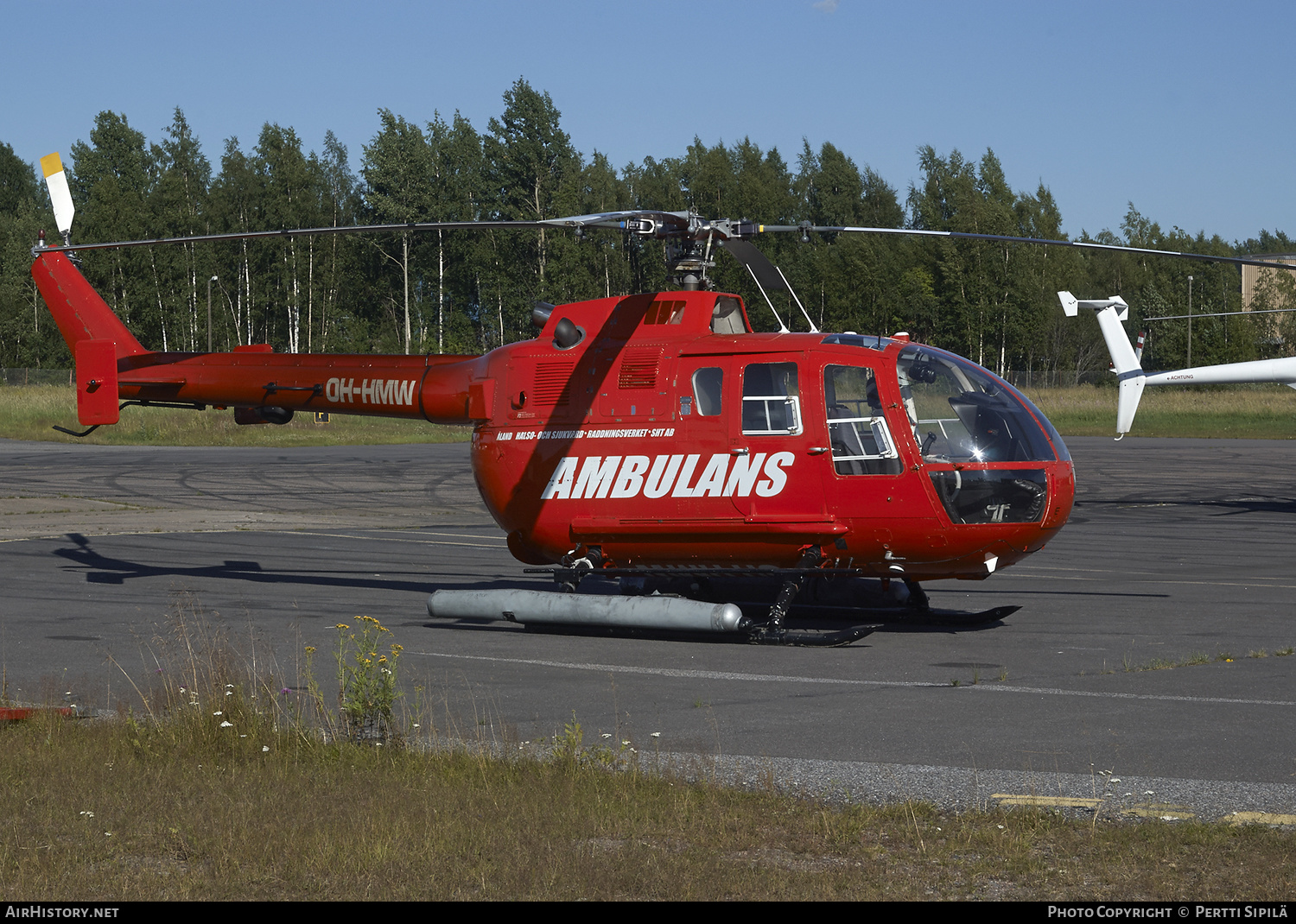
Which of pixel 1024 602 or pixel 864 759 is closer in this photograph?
pixel 864 759

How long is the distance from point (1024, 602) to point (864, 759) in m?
7.73

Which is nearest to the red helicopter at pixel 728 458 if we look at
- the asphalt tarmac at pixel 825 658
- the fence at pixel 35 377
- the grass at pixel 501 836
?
the asphalt tarmac at pixel 825 658

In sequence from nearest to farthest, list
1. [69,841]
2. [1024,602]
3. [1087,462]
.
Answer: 1. [69,841]
2. [1024,602]
3. [1087,462]

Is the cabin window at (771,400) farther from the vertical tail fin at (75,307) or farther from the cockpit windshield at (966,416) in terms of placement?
the vertical tail fin at (75,307)

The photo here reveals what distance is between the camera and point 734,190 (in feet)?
283

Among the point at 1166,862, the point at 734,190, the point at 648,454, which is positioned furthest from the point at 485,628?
the point at 734,190

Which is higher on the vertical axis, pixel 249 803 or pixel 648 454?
pixel 648 454

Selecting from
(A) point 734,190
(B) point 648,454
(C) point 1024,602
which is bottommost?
(C) point 1024,602

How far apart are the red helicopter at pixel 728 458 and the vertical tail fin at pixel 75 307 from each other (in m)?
2.76

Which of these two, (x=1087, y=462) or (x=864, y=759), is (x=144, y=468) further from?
(x=864, y=759)

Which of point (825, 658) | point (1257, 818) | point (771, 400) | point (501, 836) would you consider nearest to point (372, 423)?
point (771, 400)

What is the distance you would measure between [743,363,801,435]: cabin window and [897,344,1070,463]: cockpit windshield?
1061mm

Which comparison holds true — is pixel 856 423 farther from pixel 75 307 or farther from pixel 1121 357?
pixel 1121 357

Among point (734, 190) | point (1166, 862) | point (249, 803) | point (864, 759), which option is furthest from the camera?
point (734, 190)
